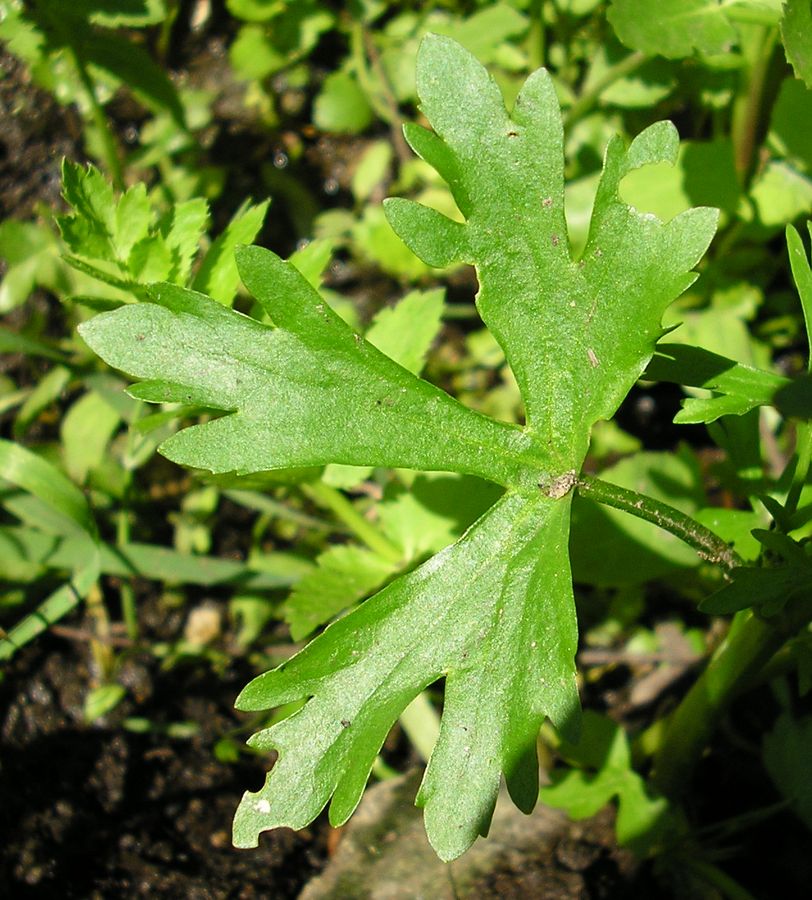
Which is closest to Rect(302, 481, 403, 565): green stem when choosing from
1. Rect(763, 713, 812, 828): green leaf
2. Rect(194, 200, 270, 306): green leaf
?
Rect(194, 200, 270, 306): green leaf

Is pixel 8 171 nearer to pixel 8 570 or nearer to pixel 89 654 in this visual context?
pixel 8 570

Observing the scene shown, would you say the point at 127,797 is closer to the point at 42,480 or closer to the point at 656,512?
the point at 42,480

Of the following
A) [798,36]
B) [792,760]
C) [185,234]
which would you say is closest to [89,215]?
[185,234]

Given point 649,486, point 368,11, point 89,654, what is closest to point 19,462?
point 89,654

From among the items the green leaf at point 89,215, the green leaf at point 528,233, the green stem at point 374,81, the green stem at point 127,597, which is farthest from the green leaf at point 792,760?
the green stem at point 374,81

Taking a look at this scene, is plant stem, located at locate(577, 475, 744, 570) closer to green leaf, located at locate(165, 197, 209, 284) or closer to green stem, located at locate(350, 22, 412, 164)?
green leaf, located at locate(165, 197, 209, 284)

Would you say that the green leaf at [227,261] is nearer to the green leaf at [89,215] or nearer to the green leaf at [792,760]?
the green leaf at [89,215]
